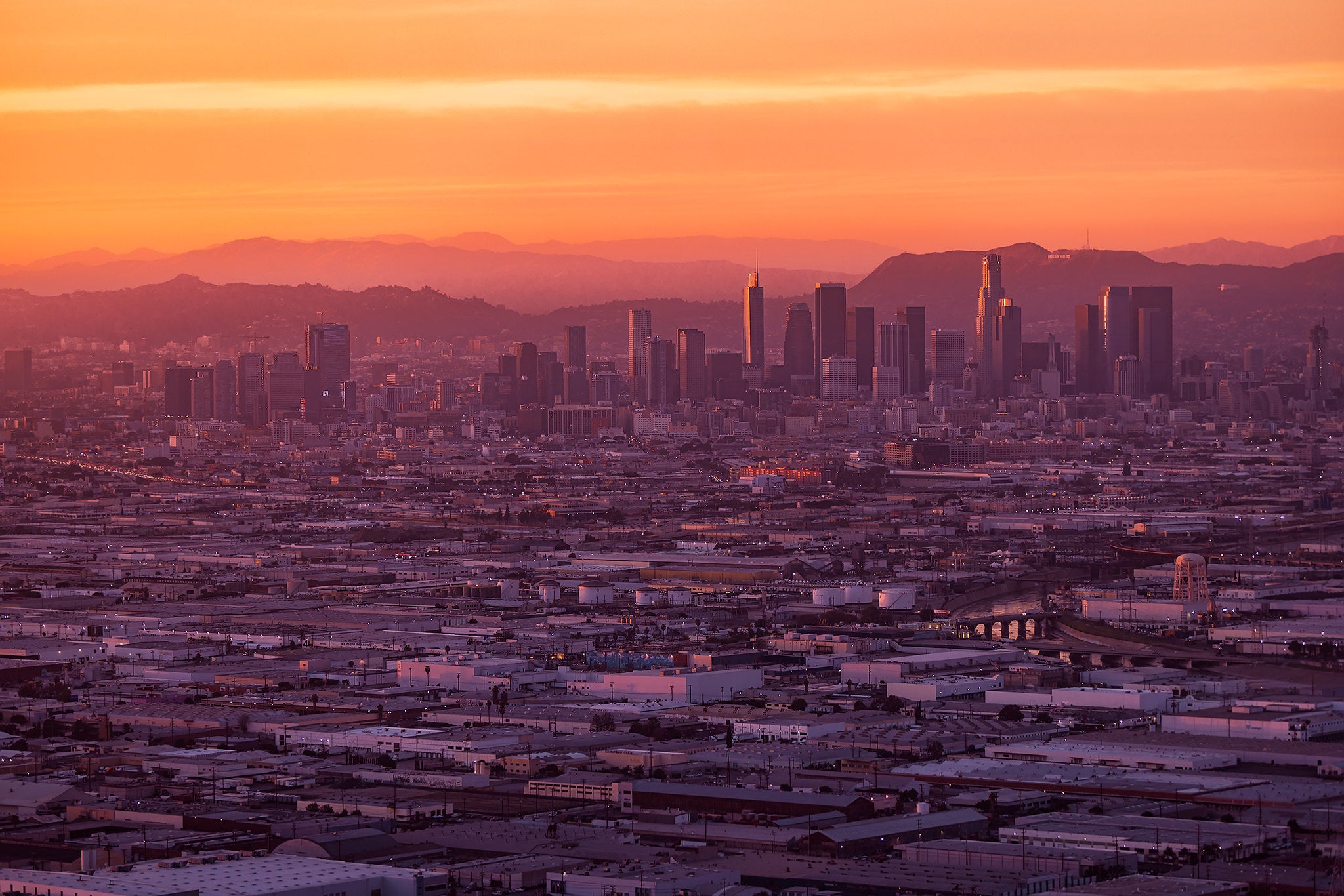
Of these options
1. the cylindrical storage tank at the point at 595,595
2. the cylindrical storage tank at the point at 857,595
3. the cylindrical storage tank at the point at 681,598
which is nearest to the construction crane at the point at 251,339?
the cylindrical storage tank at the point at 595,595

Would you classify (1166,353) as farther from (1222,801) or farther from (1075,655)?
(1222,801)

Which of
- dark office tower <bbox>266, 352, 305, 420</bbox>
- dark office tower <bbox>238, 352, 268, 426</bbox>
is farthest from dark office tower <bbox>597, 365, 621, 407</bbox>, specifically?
dark office tower <bbox>238, 352, 268, 426</bbox>

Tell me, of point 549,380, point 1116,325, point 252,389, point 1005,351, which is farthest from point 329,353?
point 1116,325

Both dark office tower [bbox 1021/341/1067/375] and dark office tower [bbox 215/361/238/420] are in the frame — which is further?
dark office tower [bbox 1021/341/1067/375]

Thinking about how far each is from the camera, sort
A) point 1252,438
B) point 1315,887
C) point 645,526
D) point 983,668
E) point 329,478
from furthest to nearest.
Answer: point 1252,438 → point 329,478 → point 645,526 → point 983,668 → point 1315,887

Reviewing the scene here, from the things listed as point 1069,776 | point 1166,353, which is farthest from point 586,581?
point 1166,353

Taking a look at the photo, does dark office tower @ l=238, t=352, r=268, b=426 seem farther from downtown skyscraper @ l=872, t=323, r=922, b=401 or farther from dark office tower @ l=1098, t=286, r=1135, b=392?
dark office tower @ l=1098, t=286, r=1135, b=392
